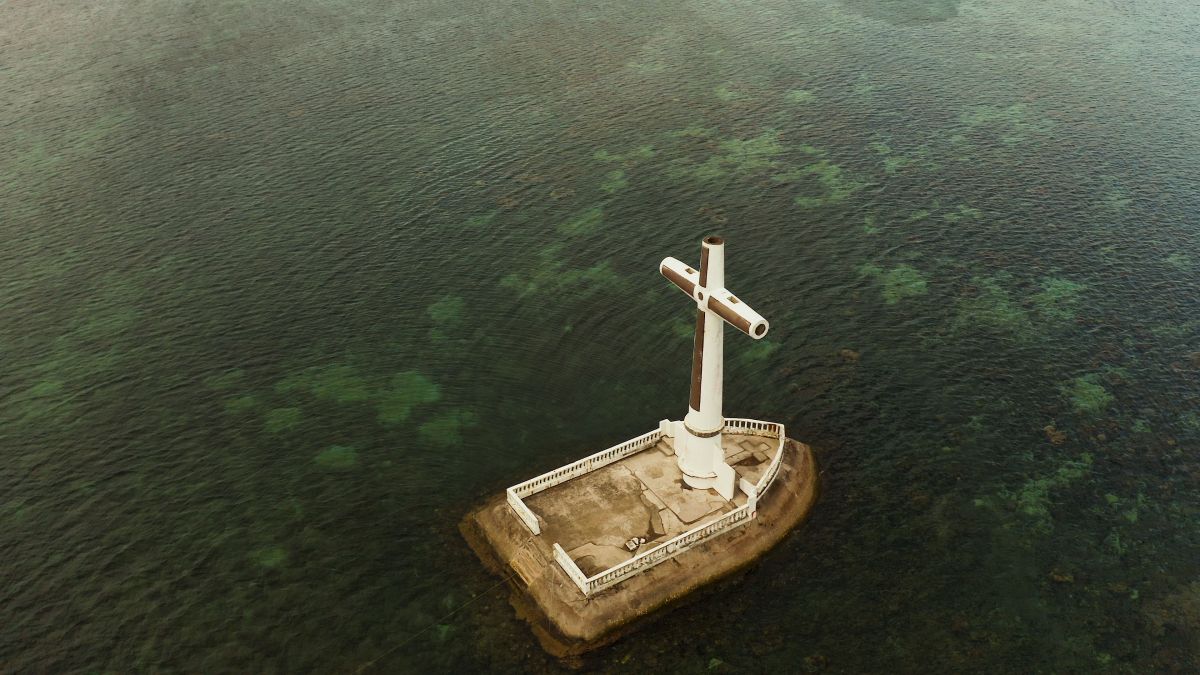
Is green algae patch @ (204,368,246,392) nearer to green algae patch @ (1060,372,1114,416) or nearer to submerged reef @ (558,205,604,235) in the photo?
submerged reef @ (558,205,604,235)

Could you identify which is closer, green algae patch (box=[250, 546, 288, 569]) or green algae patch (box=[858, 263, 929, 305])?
green algae patch (box=[250, 546, 288, 569])

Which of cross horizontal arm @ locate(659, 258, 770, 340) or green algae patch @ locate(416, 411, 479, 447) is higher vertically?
cross horizontal arm @ locate(659, 258, 770, 340)

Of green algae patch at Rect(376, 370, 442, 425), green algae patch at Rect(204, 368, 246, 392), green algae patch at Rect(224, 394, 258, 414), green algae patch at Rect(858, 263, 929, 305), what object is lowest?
green algae patch at Rect(858, 263, 929, 305)

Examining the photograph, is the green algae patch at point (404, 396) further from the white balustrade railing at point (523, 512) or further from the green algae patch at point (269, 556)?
the white balustrade railing at point (523, 512)

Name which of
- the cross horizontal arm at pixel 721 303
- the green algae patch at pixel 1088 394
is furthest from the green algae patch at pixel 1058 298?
the cross horizontal arm at pixel 721 303

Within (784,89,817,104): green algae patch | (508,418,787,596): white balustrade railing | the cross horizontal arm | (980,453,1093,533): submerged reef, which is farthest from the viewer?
(784,89,817,104): green algae patch

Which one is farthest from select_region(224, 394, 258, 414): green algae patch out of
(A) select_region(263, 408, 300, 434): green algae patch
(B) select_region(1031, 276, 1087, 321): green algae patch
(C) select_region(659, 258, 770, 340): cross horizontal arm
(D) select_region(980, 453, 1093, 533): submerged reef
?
(B) select_region(1031, 276, 1087, 321): green algae patch

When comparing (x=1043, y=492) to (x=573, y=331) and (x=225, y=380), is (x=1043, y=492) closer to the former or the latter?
(x=573, y=331)
